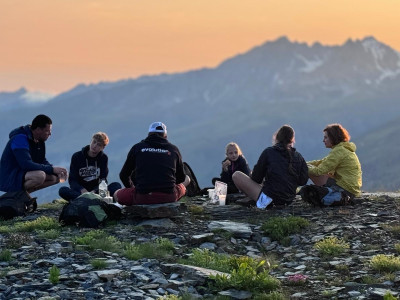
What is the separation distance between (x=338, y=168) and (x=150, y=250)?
7.26m

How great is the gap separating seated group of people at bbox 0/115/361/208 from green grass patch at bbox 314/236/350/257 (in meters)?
3.77

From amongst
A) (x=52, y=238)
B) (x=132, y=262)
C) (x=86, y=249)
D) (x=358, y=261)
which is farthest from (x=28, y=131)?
(x=358, y=261)

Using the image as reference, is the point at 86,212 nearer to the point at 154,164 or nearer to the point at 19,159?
the point at 154,164

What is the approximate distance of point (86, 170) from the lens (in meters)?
19.3

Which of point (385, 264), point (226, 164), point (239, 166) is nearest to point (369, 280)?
point (385, 264)

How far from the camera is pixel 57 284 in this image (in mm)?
11242

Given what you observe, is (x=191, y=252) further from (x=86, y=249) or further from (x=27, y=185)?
(x=27, y=185)

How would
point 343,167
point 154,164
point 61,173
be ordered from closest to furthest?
point 154,164
point 343,167
point 61,173

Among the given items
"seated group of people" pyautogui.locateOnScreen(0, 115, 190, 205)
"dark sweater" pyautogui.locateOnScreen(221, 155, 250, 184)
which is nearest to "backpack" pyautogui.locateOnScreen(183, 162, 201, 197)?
"dark sweater" pyautogui.locateOnScreen(221, 155, 250, 184)

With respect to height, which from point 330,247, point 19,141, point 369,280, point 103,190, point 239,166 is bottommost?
point 369,280

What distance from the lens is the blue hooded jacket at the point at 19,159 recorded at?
18516mm

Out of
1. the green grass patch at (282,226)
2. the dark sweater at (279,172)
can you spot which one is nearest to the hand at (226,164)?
the dark sweater at (279,172)

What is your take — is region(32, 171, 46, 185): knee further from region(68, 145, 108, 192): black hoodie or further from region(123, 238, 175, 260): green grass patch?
region(123, 238, 175, 260): green grass patch

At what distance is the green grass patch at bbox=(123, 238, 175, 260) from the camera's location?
519 inches
